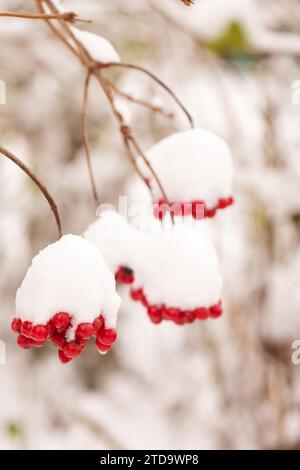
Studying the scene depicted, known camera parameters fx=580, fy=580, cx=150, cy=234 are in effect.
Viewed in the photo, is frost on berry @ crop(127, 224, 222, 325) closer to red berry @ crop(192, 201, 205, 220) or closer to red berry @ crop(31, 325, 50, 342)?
red berry @ crop(192, 201, 205, 220)

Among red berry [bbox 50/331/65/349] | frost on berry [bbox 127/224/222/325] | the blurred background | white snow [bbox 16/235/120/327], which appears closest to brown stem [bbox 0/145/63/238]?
white snow [bbox 16/235/120/327]

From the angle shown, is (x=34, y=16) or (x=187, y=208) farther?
(x=187, y=208)

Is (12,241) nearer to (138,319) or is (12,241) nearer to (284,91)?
(138,319)

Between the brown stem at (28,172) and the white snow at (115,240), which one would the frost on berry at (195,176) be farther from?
the brown stem at (28,172)

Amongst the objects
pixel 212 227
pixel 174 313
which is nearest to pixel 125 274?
pixel 174 313

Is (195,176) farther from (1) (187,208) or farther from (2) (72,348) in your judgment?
(2) (72,348)

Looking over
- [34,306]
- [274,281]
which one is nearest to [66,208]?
[274,281]
